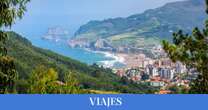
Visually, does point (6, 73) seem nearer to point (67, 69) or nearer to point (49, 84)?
point (49, 84)

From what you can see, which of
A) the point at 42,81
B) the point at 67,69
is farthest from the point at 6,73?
the point at 67,69

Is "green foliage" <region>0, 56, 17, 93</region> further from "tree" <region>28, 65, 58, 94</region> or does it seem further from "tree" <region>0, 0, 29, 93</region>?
"tree" <region>28, 65, 58, 94</region>

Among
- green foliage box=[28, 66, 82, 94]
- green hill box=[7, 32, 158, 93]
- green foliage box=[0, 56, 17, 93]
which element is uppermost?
green foliage box=[0, 56, 17, 93]

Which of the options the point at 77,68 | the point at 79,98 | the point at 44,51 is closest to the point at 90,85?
the point at 77,68

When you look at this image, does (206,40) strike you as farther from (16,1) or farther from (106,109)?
(106,109)

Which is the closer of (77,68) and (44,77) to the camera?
(44,77)

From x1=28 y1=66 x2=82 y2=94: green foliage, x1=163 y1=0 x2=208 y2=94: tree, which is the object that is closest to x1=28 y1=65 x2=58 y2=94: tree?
x1=28 y1=66 x2=82 y2=94: green foliage
